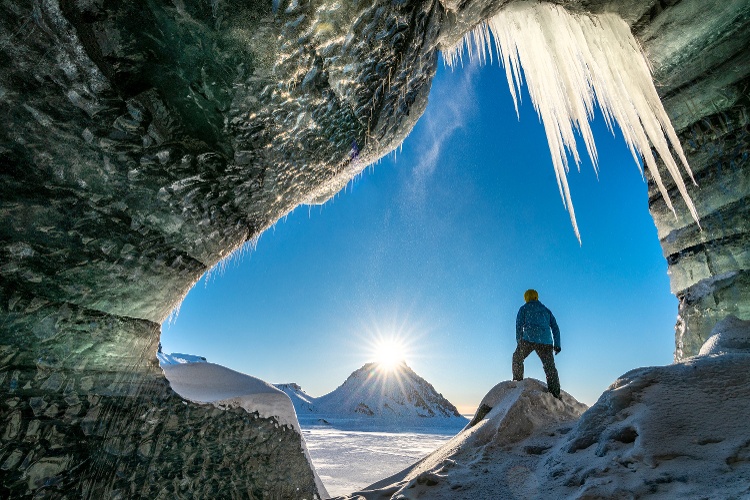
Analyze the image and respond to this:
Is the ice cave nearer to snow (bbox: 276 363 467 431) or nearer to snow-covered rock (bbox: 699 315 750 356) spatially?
snow-covered rock (bbox: 699 315 750 356)

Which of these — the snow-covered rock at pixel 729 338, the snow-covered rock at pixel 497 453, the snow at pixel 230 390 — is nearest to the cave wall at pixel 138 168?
the snow at pixel 230 390

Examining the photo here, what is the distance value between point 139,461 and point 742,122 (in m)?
6.13

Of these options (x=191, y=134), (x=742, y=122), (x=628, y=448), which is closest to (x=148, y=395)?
(x=191, y=134)

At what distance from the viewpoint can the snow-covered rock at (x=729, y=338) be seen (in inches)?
109

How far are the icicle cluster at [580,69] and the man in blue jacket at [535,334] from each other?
108 centimetres

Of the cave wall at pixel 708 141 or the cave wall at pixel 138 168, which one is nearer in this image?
the cave wall at pixel 138 168

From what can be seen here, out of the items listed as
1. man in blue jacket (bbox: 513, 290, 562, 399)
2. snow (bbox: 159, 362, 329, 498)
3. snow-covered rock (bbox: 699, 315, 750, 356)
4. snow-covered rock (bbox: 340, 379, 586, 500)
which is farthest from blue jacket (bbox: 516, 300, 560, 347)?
snow (bbox: 159, 362, 329, 498)

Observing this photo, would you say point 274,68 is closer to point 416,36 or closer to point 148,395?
point 416,36

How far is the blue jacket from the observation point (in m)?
4.35

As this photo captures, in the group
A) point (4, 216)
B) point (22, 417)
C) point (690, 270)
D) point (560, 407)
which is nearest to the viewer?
point (4, 216)

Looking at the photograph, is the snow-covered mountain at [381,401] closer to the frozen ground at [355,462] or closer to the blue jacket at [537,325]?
the frozen ground at [355,462]

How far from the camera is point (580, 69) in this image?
3.98 metres

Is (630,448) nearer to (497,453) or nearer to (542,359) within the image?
(497,453)

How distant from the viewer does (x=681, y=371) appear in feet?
Result: 7.39
